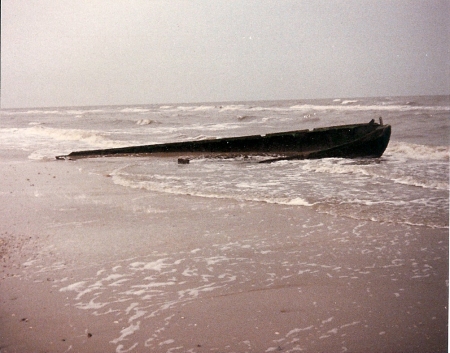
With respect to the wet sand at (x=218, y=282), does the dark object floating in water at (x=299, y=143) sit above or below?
above

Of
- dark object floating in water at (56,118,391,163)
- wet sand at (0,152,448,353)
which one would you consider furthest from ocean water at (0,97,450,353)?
dark object floating in water at (56,118,391,163)

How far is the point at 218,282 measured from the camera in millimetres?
3109

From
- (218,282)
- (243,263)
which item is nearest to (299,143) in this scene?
(243,263)

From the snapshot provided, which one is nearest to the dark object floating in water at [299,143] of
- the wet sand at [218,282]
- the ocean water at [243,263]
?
the ocean water at [243,263]

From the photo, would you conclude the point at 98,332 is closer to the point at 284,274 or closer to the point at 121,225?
the point at 284,274

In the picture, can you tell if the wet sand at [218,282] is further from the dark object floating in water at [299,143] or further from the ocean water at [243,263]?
the dark object floating in water at [299,143]

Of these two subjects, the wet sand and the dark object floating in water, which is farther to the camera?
the dark object floating in water

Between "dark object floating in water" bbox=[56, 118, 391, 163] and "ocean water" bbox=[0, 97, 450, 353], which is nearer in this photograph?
"ocean water" bbox=[0, 97, 450, 353]

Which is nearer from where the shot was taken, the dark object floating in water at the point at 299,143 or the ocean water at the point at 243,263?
the ocean water at the point at 243,263

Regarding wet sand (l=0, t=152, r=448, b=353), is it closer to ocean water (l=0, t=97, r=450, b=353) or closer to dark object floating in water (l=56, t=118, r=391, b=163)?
ocean water (l=0, t=97, r=450, b=353)

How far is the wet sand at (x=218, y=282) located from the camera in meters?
2.42

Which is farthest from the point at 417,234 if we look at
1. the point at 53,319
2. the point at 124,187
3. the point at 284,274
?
the point at 124,187

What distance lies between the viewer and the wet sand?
7.93 feet

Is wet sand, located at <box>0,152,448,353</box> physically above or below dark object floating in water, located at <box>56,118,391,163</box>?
below
